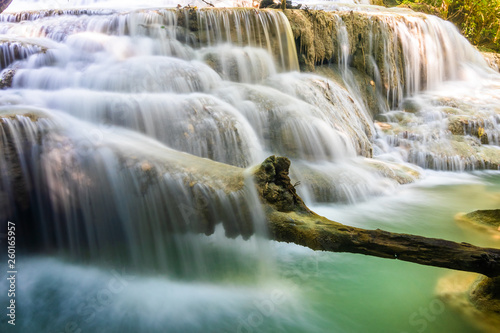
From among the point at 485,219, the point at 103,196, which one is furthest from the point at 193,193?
the point at 485,219

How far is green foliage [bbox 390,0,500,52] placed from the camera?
14070mm

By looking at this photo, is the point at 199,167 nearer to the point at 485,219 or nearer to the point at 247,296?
the point at 247,296

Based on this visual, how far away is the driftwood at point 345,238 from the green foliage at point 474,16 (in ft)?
47.6

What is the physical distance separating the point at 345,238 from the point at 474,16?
16.0 meters

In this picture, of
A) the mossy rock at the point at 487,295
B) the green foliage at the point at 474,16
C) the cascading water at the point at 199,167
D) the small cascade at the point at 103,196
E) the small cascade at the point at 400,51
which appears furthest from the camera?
the green foliage at the point at 474,16

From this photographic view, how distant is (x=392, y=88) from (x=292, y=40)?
3550 millimetres

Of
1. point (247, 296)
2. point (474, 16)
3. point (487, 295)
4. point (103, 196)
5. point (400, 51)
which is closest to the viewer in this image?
point (487, 295)

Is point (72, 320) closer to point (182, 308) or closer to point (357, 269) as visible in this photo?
point (182, 308)

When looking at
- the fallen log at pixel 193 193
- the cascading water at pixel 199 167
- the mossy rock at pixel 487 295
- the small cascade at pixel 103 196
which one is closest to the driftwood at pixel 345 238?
the fallen log at pixel 193 193

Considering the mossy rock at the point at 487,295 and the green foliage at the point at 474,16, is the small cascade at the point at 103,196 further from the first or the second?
the green foliage at the point at 474,16

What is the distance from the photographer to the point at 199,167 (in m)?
Result: 3.16

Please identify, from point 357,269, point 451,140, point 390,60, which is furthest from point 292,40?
point 357,269

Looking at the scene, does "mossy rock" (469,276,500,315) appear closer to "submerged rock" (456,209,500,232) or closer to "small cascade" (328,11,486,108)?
"submerged rock" (456,209,500,232)

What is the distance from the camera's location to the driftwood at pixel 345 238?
7.14ft
